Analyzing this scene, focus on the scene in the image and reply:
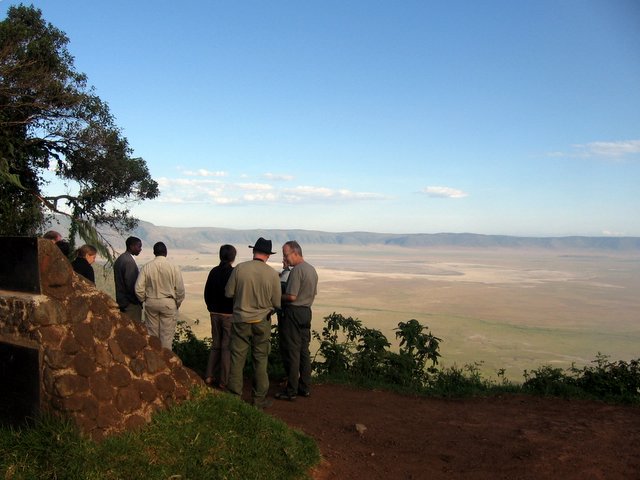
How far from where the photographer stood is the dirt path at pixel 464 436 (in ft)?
18.6

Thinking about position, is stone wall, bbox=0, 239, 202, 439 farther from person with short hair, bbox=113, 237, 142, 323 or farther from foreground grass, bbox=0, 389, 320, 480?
person with short hair, bbox=113, 237, 142, 323

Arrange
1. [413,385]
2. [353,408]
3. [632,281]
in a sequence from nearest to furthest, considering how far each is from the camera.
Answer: [353,408], [413,385], [632,281]

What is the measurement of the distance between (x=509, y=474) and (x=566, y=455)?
85cm

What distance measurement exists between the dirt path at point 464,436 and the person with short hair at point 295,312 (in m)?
0.44

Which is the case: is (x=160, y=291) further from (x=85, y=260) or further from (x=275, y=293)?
(x=275, y=293)

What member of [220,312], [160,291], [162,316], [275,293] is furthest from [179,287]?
[275,293]

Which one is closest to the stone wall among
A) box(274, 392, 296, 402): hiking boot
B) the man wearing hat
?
the man wearing hat

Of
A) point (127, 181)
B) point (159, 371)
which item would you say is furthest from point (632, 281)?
point (159, 371)

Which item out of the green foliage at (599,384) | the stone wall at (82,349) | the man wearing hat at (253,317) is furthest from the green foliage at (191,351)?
the green foliage at (599,384)

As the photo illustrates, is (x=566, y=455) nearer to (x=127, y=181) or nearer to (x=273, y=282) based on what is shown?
(x=273, y=282)

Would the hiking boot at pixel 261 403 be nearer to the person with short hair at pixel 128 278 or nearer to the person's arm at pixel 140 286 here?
the person's arm at pixel 140 286

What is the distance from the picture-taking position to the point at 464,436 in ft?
22.1

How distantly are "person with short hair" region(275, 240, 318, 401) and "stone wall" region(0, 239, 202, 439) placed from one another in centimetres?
256

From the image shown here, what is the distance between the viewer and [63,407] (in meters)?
4.59
